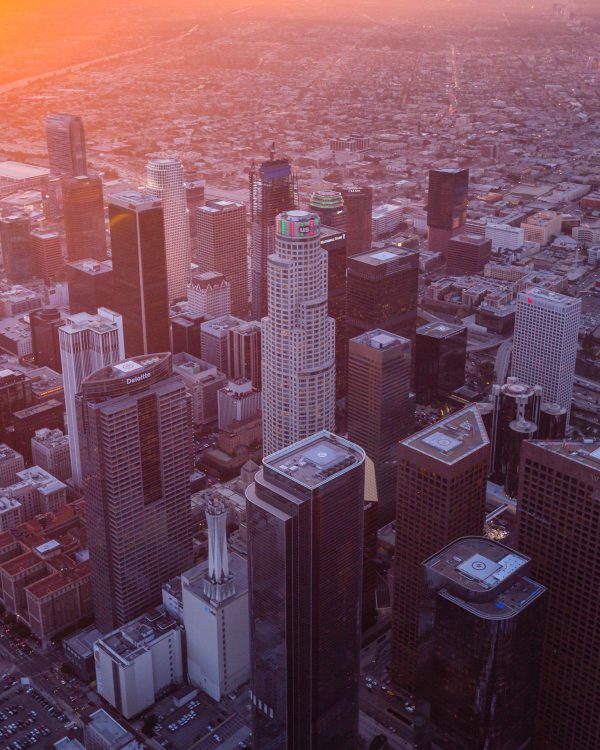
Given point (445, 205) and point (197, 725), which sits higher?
point (445, 205)

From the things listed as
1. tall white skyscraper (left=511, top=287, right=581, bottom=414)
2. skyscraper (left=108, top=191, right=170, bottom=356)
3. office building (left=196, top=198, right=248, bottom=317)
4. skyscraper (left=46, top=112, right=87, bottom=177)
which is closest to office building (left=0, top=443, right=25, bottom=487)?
skyscraper (left=108, top=191, right=170, bottom=356)

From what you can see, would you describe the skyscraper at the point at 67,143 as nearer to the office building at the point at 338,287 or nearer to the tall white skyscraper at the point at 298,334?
the office building at the point at 338,287

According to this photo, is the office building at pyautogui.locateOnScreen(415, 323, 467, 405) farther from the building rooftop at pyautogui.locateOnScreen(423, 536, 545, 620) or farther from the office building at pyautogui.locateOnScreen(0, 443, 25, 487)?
the building rooftop at pyautogui.locateOnScreen(423, 536, 545, 620)

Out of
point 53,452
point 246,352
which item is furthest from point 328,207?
point 53,452

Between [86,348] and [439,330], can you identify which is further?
[439,330]

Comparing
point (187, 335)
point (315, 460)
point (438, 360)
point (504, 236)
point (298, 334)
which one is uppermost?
point (315, 460)

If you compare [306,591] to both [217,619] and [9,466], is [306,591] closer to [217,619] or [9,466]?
[217,619]

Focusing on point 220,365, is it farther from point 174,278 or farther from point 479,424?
point 479,424

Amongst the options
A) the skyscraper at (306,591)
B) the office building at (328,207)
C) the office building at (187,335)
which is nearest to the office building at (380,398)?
the skyscraper at (306,591)
